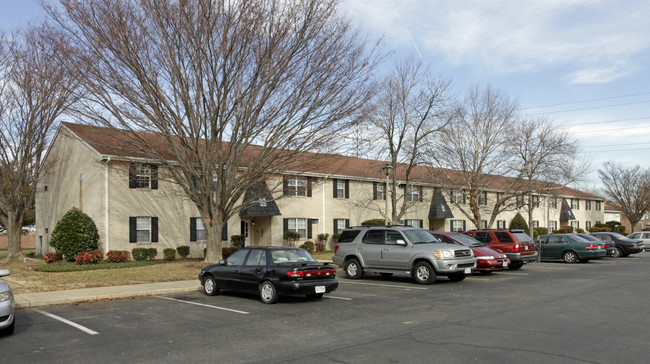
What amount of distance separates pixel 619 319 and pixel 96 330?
9589 millimetres

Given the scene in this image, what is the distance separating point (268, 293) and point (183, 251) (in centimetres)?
1520

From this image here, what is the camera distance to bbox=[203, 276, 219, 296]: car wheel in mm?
13172

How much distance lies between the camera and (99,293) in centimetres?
1329

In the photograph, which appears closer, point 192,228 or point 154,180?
point 154,180

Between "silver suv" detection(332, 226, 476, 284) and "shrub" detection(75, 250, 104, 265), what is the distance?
11520 mm

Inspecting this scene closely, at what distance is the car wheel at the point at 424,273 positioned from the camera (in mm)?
15061

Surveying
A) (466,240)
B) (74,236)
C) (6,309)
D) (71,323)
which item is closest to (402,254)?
(466,240)

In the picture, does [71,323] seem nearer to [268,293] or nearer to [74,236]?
[268,293]

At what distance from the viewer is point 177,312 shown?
426 inches

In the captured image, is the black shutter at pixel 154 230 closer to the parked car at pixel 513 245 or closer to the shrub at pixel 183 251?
the shrub at pixel 183 251

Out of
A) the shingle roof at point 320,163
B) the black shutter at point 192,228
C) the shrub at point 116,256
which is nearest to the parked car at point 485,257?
the shingle roof at point 320,163

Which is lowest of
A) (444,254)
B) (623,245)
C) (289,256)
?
(623,245)

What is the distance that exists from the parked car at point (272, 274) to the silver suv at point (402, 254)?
402 centimetres

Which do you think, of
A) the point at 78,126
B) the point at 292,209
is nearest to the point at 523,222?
the point at 292,209
